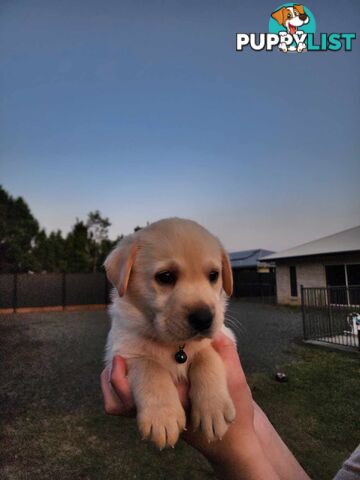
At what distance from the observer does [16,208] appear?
1028 inches

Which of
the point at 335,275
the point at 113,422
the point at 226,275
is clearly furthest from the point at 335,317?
the point at 226,275

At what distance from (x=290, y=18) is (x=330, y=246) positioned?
14.7 metres

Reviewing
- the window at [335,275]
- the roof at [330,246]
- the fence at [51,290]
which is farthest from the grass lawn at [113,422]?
the fence at [51,290]

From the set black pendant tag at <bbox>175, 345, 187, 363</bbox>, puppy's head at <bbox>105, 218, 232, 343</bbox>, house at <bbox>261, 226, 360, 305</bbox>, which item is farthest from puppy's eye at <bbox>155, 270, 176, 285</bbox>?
house at <bbox>261, 226, 360, 305</bbox>

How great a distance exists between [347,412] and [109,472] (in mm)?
3575

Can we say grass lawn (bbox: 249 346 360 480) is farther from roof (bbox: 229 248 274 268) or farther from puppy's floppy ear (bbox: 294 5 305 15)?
roof (bbox: 229 248 274 268)

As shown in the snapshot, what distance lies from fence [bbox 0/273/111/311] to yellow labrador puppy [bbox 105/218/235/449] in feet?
56.9

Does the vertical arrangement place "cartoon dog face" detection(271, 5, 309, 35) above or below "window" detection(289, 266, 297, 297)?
above

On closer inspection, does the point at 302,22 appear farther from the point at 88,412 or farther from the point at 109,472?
the point at 88,412

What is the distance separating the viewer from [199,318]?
4.55ft

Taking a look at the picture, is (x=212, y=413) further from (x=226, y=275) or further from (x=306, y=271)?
(x=306, y=271)

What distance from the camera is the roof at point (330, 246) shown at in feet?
53.9

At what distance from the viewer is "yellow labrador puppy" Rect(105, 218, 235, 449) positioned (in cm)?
131

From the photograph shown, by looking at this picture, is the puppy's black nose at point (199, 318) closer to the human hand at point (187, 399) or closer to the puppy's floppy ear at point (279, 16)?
the human hand at point (187, 399)
